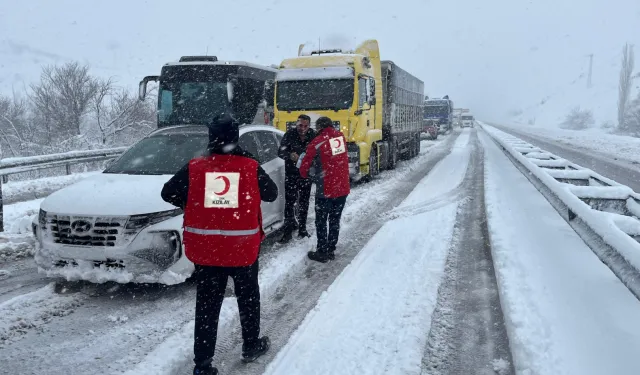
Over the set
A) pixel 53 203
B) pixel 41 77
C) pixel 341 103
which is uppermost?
pixel 41 77

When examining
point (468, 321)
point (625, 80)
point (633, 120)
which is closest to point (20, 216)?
point (468, 321)

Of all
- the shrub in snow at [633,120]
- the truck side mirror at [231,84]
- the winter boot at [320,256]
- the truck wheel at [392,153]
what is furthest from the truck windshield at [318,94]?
the shrub in snow at [633,120]

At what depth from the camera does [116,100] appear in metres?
28.3

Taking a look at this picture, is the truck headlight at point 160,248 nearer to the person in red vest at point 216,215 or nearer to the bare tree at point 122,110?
the person in red vest at point 216,215

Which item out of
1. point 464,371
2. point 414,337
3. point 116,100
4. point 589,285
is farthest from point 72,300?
point 116,100

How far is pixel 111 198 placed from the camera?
476cm

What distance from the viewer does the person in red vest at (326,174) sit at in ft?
19.3

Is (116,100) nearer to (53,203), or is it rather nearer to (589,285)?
(53,203)

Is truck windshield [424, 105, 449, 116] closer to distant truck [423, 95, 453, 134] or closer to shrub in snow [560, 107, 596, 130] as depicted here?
distant truck [423, 95, 453, 134]

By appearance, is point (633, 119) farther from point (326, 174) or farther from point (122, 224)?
point (122, 224)

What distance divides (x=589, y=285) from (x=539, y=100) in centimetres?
15008

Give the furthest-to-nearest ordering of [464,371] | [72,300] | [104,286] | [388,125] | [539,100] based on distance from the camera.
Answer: [539,100] < [388,125] < [104,286] < [72,300] < [464,371]

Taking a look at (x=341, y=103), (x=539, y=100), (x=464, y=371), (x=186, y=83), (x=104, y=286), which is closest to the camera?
(x=464, y=371)

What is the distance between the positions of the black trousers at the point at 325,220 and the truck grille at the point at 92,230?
2.40 m
